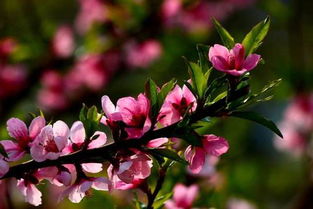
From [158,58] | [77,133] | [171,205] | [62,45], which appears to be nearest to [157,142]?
[77,133]

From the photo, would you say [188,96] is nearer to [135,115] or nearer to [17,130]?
[135,115]

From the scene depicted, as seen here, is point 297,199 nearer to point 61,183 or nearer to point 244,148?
point 244,148

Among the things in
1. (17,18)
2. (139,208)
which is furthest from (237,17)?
(139,208)

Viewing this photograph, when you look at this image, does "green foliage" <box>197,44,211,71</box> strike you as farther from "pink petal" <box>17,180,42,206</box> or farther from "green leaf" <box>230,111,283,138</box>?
"pink petal" <box>17,180,42,206</box>

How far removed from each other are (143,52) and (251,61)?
185 centimetres

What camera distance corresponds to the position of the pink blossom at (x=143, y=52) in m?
2.70

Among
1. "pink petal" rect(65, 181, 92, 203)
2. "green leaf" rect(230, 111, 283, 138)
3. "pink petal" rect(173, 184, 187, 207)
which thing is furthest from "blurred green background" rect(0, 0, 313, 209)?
"green leaf" rect(230, 111, 283, 138)

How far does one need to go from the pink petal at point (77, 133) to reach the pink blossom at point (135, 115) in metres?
Result: 0.05

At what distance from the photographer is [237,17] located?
16.1ft

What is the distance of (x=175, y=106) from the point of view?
2.89 feet

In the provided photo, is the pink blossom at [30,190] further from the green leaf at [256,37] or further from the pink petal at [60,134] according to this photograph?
the green leaf at [256,37]

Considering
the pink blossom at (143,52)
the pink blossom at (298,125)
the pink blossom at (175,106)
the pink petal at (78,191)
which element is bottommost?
the pink blossom at (298,125)

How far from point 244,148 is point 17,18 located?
3.67 ft

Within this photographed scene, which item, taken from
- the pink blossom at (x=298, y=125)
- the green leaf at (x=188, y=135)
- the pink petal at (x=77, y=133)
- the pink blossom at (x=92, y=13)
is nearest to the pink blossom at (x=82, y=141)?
the pink petal at (x=77, y=133)
